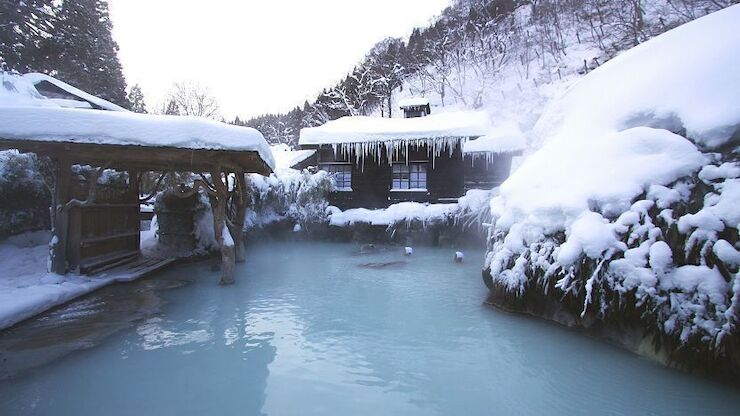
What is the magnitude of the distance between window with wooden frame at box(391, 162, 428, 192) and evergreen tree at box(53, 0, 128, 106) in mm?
16895

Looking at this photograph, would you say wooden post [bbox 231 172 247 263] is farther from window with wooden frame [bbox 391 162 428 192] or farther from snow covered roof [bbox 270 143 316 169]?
window with wooden frame [bbox 391 162 428 192]

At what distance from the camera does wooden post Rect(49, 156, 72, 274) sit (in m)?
6.61

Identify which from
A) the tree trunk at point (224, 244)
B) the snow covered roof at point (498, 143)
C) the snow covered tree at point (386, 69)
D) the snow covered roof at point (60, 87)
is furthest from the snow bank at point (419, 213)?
the snow covered tree at point (386, 69)

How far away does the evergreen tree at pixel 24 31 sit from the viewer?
1641cm

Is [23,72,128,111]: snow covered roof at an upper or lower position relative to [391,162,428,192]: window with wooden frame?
upper

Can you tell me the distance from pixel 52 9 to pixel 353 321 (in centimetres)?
2233

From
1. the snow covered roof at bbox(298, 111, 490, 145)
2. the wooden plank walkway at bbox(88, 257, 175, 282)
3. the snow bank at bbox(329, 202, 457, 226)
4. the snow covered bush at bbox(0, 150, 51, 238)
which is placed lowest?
the wooden plank walkway at bbox(88, 257, 175, 282)

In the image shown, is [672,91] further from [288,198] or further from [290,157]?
[290,157]

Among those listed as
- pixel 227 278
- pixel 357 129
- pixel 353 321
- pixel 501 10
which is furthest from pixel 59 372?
pixel 501 10

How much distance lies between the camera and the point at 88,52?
19891 millimetres

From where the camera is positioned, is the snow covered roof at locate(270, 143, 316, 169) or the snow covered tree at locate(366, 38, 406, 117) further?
the snow covered tree at locate(366, 38, 406, 117)

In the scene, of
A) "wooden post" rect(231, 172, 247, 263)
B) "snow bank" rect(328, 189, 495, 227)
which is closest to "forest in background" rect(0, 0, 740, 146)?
"wooden post" rect(231, 172, 247, 263)

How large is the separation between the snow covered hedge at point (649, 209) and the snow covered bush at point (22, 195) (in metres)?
9.57

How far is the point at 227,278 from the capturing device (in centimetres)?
773
